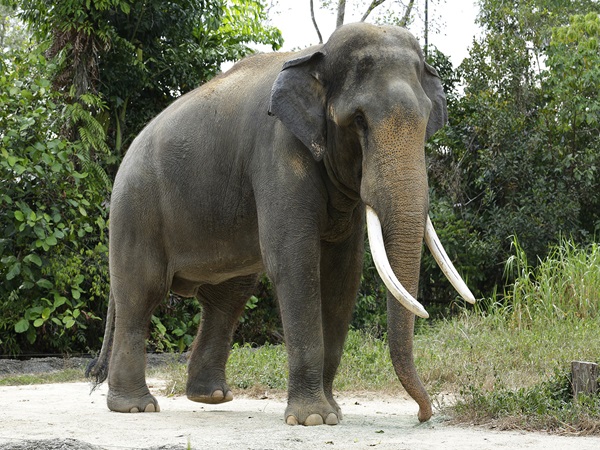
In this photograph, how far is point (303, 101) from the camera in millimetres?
6160

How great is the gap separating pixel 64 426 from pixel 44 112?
5.74 metres

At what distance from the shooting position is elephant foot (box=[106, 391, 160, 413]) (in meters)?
7.19

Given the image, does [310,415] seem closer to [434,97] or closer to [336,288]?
[336,288]

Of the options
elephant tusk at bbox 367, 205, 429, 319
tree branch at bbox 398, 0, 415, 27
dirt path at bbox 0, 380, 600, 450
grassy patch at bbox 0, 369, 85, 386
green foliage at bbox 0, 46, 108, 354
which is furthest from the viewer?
tree branch at bbox 398, 0, 415, 27

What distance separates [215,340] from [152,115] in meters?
6.34

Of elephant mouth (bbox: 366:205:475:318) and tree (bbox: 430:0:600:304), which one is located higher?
tree (bbox: 430:0:600:304)

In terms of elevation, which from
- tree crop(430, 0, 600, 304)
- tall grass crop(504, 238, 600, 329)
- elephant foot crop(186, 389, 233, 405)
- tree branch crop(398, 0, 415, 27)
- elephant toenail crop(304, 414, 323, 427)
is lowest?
elephant toenail crop(304, 414, 323, 427)

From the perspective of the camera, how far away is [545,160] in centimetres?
1431

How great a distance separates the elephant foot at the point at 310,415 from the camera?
5.93 m

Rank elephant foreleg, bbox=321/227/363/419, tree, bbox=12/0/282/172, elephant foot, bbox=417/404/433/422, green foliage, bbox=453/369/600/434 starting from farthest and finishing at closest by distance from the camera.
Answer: tree, bbox=12/0/282/172
elephant foreleg, bbox=321/227/363/419
elephant foot, bbox=417/404/433/422
green foliage, bbox=453/369/600/434

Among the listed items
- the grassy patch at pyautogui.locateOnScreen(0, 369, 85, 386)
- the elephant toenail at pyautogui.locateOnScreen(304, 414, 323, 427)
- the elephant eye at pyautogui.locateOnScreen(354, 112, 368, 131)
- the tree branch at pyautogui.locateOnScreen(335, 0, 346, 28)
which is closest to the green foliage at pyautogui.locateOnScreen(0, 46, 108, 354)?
the grassy patch at pyautogui.locateOnScreen(0, 369, 85, 386)

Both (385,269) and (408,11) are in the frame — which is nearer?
(385,269)

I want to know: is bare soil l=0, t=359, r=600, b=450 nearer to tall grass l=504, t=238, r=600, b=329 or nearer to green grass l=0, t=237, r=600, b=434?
green grass l=0, t=237, r=600, b=434

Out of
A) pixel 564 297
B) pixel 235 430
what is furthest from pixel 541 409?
pixel 564 297
